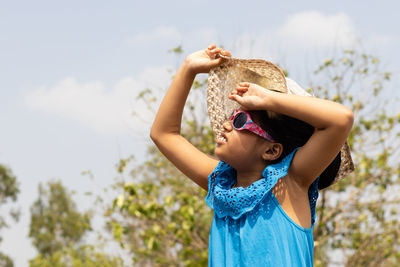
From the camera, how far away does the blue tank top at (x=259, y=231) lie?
1.85 metres

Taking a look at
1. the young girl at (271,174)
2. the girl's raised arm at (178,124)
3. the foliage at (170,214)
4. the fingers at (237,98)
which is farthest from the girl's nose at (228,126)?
the foliage at (170,214)

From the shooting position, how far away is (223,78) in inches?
85.0

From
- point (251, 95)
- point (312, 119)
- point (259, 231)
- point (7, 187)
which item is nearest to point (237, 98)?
point (251, 95)

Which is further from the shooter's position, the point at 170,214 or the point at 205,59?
the point at 170,214

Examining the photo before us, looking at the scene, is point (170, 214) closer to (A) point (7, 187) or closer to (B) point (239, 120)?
(B) point (239, 120)

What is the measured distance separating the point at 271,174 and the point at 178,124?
1.98 feet

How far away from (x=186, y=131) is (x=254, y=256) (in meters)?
4.06

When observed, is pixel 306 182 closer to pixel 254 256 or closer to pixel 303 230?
pixel 303 230

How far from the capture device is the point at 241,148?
1963mm

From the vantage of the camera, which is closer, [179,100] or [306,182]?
[306,182]

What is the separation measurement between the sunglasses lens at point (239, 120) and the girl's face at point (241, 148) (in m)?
0.02

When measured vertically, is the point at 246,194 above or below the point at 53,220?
below

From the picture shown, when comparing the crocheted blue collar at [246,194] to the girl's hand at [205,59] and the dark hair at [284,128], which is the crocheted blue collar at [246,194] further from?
the girl's hand at [205,59]

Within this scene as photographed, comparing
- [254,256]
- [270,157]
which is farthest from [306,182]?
[254,256]
